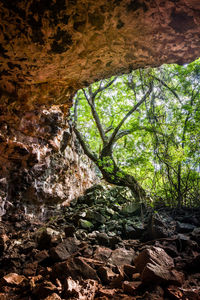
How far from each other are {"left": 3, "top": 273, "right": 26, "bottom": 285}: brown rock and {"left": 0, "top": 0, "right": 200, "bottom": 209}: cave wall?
2.30 meters

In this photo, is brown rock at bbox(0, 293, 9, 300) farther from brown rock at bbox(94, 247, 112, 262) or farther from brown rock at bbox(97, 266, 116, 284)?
brown rock at bbox(94, 247, 112, 262)

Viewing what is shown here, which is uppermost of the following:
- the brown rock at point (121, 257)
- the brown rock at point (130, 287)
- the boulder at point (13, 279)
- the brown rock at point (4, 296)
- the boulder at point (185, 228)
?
the boulder at point (185, 228)

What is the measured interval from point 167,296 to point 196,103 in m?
5.11

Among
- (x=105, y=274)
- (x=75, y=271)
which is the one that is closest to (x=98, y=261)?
(x=105, y=274)

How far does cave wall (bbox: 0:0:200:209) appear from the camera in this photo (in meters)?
2.08

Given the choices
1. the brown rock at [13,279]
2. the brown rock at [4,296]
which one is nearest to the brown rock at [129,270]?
the brown rock at [13,279]

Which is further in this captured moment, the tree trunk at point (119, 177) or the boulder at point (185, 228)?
the tree trunk at point (119, 177)

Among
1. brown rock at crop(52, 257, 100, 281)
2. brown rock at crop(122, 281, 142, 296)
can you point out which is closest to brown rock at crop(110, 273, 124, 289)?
brown rock at crop(122, 281, 142, 296)

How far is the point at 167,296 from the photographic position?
2.00 m

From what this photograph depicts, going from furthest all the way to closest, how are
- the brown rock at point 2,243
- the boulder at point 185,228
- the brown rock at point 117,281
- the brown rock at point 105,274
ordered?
1. the boulder at point 185,228
2. the brown rock at point 2,243
3. the brown rock at point 105,274
4. the brown rock at point 117,281

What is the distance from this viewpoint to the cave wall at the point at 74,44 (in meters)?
2.08

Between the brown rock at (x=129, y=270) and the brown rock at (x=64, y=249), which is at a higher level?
the brown rock at (x=64, y=249)

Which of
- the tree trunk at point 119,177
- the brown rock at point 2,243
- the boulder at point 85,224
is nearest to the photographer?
the brown rock at point 2,243

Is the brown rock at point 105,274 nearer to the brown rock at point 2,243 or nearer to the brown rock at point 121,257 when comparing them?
the brown rock at point 121,257
